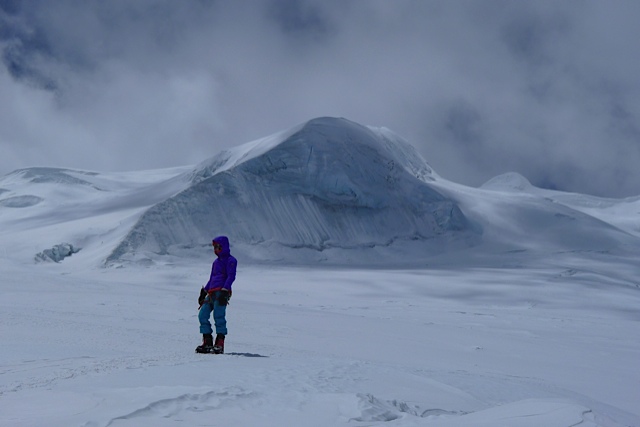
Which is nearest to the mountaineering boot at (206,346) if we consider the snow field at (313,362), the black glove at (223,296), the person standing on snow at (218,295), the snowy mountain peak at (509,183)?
the person standing on snow at (218,295)

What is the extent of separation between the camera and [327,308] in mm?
13461

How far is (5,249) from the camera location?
27.2 m

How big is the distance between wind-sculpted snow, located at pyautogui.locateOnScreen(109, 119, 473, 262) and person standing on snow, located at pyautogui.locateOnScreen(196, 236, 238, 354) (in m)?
19.3

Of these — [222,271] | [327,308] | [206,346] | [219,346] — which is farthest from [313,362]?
[327,308]

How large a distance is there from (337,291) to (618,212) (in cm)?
7785

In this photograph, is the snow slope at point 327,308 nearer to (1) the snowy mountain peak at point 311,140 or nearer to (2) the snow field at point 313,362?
(2) the snow field at point 313,362

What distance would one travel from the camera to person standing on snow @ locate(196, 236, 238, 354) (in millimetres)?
6258

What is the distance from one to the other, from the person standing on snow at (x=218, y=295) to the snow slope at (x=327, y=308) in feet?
1.75

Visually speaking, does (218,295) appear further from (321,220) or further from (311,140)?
(311,140)

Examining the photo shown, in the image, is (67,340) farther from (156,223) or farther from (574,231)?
(574,231)

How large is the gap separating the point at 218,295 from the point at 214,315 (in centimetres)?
22

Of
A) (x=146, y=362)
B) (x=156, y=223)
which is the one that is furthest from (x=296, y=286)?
(x=146, y=362)

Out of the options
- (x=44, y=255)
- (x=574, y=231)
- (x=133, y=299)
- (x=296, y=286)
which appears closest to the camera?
(x=133, y=299)

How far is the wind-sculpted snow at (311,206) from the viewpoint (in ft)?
89.9
